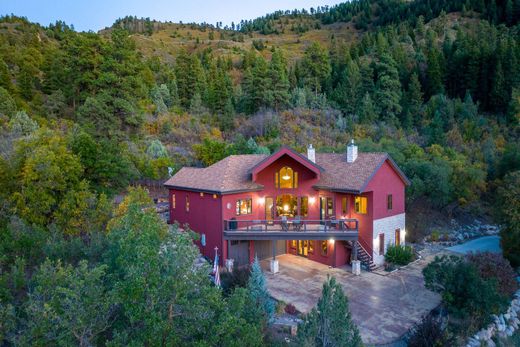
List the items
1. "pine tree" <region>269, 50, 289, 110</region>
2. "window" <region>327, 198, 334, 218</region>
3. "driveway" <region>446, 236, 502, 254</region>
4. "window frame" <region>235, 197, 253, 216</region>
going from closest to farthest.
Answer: "window frame" <region>235, 197, 253, 216</region>, "window" <region>327, 198, 334, 218</region>, "driveway" <region>446, 236, 502, 254</region>, "pine tree" <region>269, 50, 289, 110</region>

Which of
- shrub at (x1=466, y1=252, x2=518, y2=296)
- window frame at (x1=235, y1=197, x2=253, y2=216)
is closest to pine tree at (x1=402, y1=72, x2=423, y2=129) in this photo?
window frame at (x1=235, y1=197, x2=253, y2=216)

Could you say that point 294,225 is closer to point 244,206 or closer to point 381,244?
point 244,206

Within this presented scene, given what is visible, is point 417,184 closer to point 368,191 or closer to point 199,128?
point 368,191

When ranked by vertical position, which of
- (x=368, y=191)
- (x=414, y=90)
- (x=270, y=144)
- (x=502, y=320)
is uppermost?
(x=414, y=90)

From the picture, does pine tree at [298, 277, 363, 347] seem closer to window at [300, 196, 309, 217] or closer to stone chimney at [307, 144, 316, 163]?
window at [300, 196, 309, 217]

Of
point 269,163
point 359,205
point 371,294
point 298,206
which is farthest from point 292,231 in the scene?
point 371,294

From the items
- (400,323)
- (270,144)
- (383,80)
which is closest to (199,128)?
(270,144)
